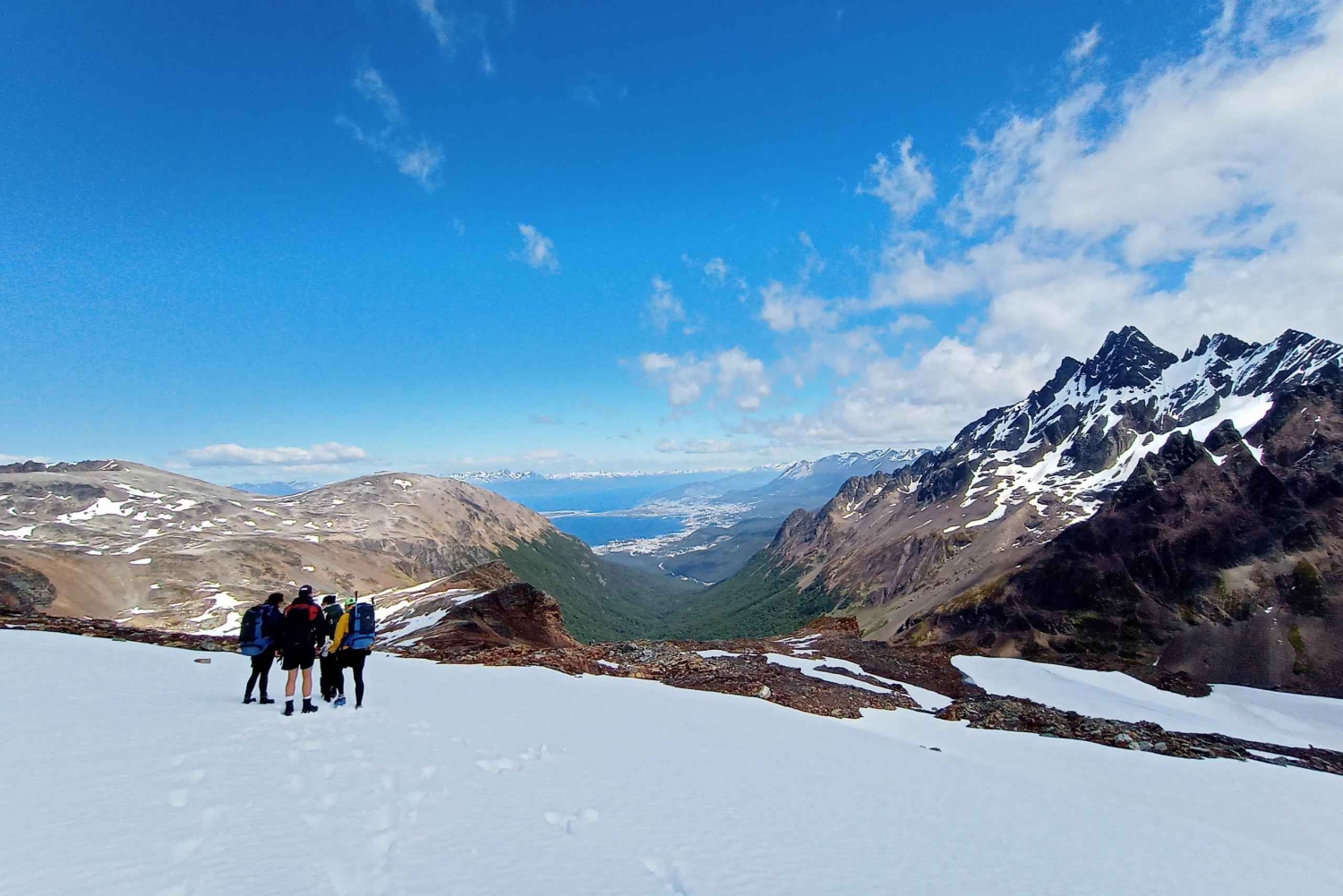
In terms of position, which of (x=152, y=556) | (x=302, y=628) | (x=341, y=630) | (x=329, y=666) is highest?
(x=152, y=556)

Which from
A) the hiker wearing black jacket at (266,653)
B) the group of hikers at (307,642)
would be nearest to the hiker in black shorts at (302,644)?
the group of hikers at (307,642)

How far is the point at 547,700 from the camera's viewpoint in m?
17.9

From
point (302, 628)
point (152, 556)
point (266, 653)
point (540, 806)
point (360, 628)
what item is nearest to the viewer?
point (540, 806)

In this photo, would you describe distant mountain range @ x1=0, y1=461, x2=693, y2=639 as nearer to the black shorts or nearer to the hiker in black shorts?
the hiker in black shorts

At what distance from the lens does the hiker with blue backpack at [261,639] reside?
14195 mm

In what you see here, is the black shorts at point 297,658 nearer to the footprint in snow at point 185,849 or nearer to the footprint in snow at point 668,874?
the footprint in snow at point 185,849

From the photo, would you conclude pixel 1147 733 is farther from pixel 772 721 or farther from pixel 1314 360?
pixel 1314 360

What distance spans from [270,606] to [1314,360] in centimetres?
29117

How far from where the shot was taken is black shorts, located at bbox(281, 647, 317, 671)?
1416 centimetres

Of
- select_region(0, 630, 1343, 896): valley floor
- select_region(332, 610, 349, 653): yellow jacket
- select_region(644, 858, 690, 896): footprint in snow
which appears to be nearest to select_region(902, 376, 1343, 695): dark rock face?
select_region(0, 630, 1343, 896): valley floor

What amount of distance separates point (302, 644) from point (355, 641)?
143 centimetres

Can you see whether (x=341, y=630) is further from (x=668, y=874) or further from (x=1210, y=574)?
(x=1210, y=574)

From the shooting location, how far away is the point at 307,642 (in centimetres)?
1430

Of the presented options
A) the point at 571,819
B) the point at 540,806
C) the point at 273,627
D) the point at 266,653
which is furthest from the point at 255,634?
the point at 571,819
